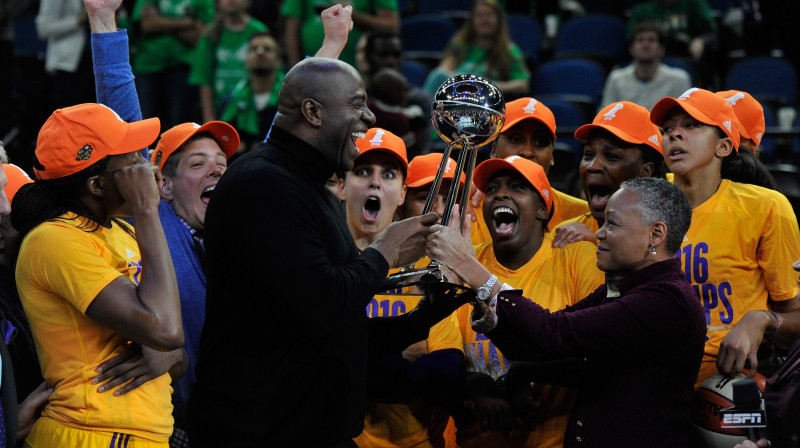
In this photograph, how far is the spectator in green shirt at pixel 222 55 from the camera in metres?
7.37

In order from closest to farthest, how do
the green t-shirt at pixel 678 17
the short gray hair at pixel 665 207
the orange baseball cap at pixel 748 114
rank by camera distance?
the short gray hair at pixel 665 207
the orange baseball cap at pixel 748 114
the green t-shirt at pixel 678 17

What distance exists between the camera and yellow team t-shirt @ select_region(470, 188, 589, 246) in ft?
14.6

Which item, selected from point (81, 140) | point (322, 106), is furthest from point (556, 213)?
point (81, 140)

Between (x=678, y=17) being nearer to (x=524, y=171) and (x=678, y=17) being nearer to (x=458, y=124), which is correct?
(x=524, y=171)

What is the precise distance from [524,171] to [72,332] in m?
1.89

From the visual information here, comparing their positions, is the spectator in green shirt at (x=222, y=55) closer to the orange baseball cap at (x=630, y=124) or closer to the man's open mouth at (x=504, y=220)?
the orange baseball cap at (x=630, y=124)

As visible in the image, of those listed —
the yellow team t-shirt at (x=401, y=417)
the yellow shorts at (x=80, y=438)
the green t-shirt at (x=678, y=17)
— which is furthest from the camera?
the green t-shirt at (x=678, y=17)

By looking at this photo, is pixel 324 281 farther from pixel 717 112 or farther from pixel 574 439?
pixel 717 112

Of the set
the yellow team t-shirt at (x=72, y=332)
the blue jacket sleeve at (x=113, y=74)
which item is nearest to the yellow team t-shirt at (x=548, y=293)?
the yellow team t-shirt at (x=72, y=332)

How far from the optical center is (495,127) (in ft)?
9.45

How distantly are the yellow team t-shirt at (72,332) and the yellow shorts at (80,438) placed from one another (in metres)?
0.01

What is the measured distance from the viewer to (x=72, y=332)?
2857mm

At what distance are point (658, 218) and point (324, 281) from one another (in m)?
1.27

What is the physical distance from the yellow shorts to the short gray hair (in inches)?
68.1
